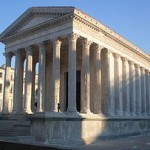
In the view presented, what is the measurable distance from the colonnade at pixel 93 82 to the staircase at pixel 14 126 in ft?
3.73

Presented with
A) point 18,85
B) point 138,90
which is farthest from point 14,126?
point 138,90

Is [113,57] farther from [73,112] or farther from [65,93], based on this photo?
[73,112]

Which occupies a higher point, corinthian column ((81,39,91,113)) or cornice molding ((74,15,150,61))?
cornice molding ((74,15,150,61))

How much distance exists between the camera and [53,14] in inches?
1021

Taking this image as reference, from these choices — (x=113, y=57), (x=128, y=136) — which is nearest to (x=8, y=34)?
(x=113, y=57)

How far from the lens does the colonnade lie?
2406cm

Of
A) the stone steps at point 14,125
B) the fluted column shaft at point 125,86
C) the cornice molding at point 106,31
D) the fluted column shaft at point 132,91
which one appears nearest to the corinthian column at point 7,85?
the stone steps at point 14,125

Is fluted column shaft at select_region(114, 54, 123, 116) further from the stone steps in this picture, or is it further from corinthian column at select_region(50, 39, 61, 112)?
the stone steps

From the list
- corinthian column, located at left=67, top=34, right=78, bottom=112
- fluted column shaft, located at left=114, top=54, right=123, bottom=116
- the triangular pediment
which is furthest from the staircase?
fluted column shaft, located at left=114, top=54, right=123, bottom=116

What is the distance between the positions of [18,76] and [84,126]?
10.6 metres

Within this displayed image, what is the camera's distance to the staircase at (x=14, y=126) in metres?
22.5

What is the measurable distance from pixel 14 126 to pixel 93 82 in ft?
31.3

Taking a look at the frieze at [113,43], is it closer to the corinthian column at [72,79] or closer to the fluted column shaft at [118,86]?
the fluted column shaft at [118,86]

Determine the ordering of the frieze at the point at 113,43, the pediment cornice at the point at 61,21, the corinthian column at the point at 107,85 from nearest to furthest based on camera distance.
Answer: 1. the pediment cornice at the point at 61,21
2. the frieze at the point at 113,43
3. the corinthian column at the point at 107,85
